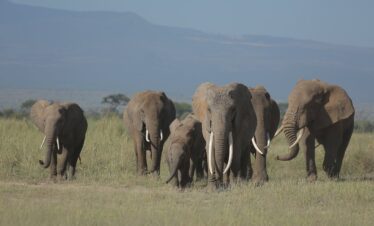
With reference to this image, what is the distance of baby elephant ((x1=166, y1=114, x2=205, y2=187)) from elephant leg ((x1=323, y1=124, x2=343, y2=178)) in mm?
2317

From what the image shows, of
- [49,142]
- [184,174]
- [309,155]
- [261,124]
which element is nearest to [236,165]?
[184,174]

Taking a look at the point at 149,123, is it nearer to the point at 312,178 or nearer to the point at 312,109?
the point at 312,109

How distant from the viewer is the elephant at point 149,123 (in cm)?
1973

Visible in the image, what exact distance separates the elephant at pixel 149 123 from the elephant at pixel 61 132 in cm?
114

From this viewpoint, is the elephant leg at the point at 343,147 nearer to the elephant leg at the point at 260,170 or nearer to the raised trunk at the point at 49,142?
the elephant leg at the point at 260,170

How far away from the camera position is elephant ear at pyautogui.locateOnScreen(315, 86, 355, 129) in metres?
18.1

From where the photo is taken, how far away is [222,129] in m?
15.2

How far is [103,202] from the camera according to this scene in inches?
567

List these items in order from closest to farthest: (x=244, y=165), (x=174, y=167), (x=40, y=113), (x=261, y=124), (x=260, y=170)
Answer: (x=174, y=167), (x=244, y=165), (x=260, y=170), (x=261, y=124), (x=40, y=113)

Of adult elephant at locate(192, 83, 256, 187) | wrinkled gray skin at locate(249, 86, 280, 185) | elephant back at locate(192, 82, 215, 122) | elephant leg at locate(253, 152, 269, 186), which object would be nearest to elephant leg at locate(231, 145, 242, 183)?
adult elephant at locate(192, 83, 256, 187)

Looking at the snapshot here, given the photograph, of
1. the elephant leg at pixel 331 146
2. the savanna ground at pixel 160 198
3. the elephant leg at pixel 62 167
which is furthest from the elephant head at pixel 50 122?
the elephant leg at pixel 331 146

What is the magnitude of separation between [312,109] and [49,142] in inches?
→ 193

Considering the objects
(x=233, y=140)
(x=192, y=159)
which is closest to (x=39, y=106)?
(x=192, y=159)

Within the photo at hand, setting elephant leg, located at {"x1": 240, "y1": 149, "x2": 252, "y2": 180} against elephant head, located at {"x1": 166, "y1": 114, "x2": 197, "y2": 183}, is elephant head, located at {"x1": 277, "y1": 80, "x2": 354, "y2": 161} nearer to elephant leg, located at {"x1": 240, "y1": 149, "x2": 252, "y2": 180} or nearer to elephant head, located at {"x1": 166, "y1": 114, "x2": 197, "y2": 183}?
elephant leg, located at {"x1": 240, "y1": 149, "x2": 252, "y2": 180}
